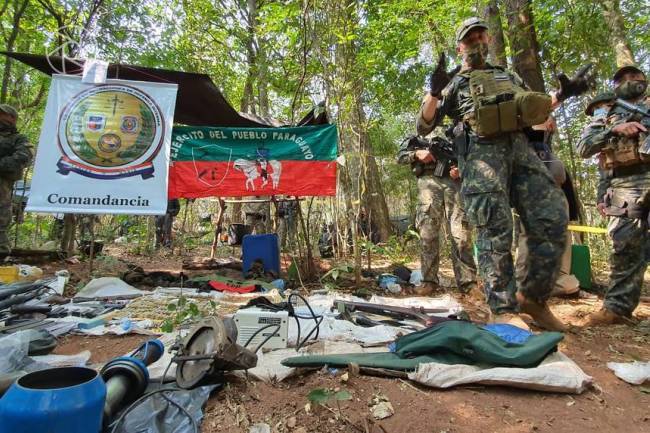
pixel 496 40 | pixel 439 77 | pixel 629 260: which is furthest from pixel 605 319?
pixel 496 40

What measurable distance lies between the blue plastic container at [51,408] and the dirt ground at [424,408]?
42 cm

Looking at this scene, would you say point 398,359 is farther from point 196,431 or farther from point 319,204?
point 319,204

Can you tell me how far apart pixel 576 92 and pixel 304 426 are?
274cm

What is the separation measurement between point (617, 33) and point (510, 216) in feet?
16.9

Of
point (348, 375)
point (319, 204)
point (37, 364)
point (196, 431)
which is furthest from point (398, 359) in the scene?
point (319, 204)

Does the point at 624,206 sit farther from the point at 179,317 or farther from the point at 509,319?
the point at 179,317

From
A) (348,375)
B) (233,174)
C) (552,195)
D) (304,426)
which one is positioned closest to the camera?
(304,426)

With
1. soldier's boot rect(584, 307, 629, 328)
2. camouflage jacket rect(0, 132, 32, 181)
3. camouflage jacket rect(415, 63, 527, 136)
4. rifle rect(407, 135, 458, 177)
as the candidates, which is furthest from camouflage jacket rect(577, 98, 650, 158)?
camouflage jacket rect(0, 132, 32, 181)

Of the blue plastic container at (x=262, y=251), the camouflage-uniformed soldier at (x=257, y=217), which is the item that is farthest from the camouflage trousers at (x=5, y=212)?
the camouflage-uniformed soldier at (x=257, y=217)

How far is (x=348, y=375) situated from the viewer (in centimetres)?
168

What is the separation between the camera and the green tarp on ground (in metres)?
1.68

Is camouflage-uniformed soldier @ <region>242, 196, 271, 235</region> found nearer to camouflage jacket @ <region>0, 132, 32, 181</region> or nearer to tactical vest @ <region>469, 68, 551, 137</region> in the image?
camouflage jacket @ <region>0, 132, 32, 181</region>

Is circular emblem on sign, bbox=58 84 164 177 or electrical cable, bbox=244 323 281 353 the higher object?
circular emblem on sign, bbox=58 84 164 177

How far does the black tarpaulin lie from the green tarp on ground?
320cm
